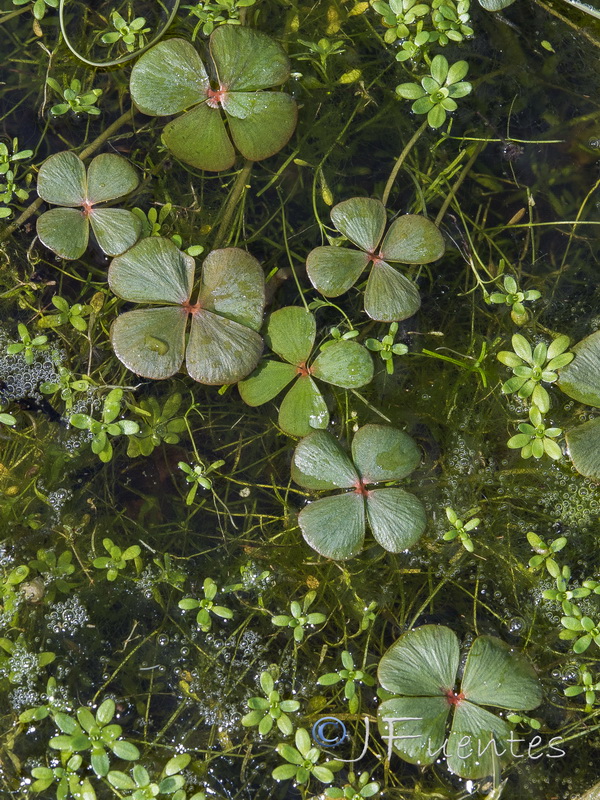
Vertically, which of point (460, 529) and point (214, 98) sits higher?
point (214, 98)

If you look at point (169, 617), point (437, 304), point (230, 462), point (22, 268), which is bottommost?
point (169, 617)

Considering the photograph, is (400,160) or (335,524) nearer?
(335,524)

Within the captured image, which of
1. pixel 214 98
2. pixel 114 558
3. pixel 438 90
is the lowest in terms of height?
pixel 114 558

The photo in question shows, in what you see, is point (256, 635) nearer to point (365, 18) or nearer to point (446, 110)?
point (446, 110)

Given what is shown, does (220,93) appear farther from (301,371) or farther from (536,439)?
(536,439)

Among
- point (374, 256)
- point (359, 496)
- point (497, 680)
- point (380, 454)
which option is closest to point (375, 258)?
point (374, 256)

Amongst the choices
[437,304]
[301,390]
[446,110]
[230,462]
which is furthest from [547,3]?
[230,462]
